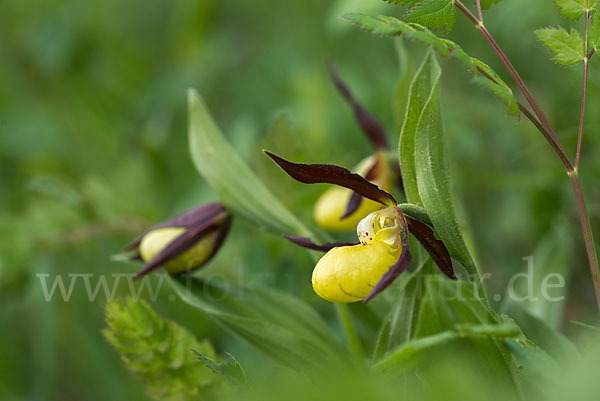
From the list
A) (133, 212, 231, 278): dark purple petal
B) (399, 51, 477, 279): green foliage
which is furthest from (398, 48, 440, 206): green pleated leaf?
(133, 212, 231, 278): dark purple petal

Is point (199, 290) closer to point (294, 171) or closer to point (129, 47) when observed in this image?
point (294, 171)

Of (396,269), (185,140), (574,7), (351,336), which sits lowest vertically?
(351,336)

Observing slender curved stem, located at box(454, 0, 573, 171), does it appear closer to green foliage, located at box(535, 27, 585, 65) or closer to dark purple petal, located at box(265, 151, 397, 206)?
green foliage, located at box(535, 27, 585, 65)

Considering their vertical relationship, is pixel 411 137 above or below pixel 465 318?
above

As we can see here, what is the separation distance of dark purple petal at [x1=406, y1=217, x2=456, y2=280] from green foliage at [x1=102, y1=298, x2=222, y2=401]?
0.97 feet

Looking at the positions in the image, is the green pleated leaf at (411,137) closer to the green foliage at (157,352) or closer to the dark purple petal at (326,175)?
the dark purple petal at (326,175)

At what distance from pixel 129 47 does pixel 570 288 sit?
1923mm

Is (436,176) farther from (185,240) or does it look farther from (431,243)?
(185,240)

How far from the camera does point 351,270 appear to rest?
616 mm

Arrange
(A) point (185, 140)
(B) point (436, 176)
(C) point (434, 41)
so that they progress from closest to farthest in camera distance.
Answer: (C) point (434, 41) → (B) point (436, 176) → (A) point (185, 140)

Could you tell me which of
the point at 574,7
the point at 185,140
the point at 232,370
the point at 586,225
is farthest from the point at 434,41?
the point at 185,140

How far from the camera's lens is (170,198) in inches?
68.3

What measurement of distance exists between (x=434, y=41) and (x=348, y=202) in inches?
16.1

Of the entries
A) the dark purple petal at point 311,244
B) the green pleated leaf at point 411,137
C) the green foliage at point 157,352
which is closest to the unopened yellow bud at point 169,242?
the green foliage at point 157,352
